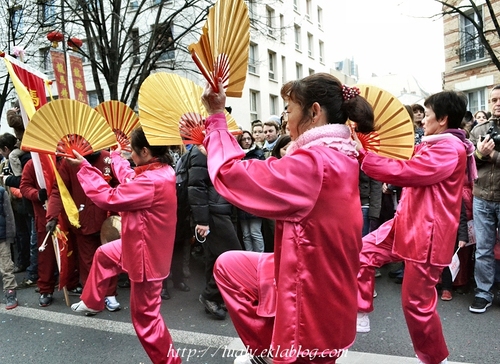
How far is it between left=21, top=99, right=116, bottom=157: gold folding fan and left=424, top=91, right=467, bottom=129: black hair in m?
2.44

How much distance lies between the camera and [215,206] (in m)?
4.34

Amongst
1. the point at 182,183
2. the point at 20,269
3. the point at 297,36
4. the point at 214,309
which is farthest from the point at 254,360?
the point at 297,36

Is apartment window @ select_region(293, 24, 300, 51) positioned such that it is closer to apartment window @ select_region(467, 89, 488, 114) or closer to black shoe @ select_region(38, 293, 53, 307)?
apartment window @ select_region(467, 89, 488, 114)

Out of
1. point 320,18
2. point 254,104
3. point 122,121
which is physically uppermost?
point 320,18

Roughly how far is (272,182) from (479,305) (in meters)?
3.46

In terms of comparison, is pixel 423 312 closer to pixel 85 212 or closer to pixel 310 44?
pixel 85 212

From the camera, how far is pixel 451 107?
3.04m

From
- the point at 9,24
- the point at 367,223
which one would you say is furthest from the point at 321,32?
the point at 367,223

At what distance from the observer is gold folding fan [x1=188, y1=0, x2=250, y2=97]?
5.80 feet

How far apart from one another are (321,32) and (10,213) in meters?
31.2

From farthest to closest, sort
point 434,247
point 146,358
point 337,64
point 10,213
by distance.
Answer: point 337,64 → point 10,213 → point 146,358 → point 434,247

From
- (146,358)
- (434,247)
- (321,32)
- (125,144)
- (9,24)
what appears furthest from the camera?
(321,32)

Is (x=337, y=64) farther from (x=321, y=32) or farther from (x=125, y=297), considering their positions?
(x=125, y=297)

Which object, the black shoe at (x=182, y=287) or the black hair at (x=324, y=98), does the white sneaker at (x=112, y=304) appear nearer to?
the black shoe at (x=182, y=287)
